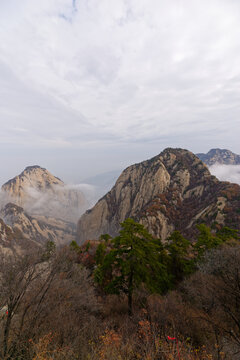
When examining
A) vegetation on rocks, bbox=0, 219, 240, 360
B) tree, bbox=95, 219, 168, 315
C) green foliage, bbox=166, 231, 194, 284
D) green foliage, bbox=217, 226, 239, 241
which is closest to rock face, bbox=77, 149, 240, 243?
green foliage, bbox=217, 226, 239, 241

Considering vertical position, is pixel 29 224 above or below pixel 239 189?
below

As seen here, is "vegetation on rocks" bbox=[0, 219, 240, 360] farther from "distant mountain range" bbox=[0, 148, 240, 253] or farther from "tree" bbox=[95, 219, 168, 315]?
"distant mountain range" bbox=[0, 148, 240, 253]

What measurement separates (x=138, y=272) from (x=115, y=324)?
4.87 meters

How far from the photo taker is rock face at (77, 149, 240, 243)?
5186 centimetres

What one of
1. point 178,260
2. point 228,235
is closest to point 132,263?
point 178,260

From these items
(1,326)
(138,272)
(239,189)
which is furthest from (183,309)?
(239,189)

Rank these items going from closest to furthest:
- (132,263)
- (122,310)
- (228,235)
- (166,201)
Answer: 1. (132,263)
2. (122,310)
3. (228,235)
4. (166,201)

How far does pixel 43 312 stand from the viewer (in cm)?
1232

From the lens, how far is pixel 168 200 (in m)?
68.4

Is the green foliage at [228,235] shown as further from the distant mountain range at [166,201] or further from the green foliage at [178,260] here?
the distant mountain range at [166,201]

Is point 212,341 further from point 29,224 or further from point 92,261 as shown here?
point 29,224

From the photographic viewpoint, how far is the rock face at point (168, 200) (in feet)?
170

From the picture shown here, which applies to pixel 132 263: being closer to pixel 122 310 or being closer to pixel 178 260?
pixel 122 310

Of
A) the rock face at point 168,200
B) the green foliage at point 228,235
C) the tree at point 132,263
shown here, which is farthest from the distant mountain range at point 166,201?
the tree at point 132,263
